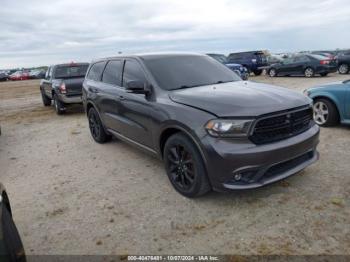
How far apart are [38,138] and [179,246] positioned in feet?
20.4

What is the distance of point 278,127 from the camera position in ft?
12.1

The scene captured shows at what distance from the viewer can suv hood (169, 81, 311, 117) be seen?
11.8 feet

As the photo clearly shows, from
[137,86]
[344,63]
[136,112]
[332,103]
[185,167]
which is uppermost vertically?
[344,63]

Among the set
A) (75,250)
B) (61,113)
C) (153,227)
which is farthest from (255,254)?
(61,113)

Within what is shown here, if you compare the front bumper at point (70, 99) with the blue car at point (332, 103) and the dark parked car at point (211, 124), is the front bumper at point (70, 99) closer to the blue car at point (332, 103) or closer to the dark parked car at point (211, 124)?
the dark parked car at point (211, 124)

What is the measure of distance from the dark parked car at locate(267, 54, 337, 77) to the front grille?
17.7 m

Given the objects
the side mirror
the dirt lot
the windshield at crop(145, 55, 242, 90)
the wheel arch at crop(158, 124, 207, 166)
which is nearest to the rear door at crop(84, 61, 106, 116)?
the dirt lot

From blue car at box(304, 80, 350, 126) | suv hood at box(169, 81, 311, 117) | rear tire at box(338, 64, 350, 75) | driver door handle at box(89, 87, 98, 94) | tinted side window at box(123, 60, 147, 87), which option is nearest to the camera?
suv hood at box(169, 81, 311, 117)

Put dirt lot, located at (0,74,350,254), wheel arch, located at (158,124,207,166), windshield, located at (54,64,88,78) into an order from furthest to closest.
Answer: windshield, located at (54,64,88,78) < wheel arch, located at (158,124,207,166) < dirt lot, located at (0,74,350,254)

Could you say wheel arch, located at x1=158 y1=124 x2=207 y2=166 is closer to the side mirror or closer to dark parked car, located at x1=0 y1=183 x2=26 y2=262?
the side mirror

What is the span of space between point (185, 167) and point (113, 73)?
2702 millimetres

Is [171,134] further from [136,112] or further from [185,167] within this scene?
[136,112]

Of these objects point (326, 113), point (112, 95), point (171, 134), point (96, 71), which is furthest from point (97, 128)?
point (326, 113)

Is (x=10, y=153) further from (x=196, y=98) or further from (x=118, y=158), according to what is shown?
(x=196, y=98)
